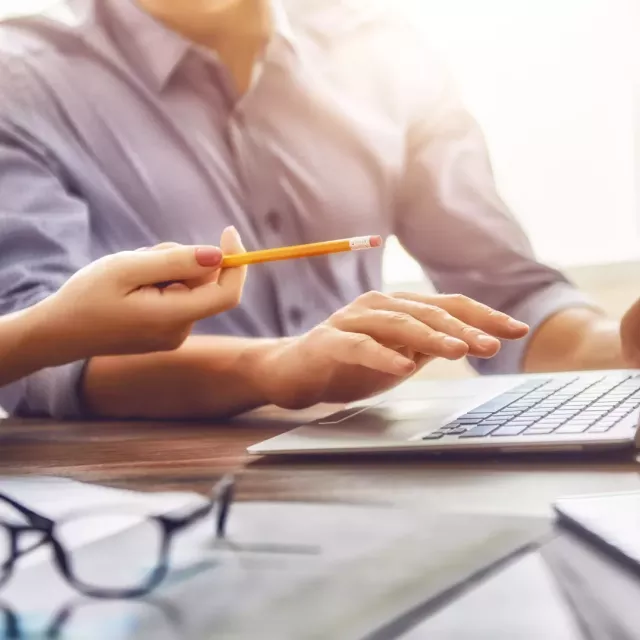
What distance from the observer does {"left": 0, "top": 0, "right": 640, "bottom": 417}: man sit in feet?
2.80

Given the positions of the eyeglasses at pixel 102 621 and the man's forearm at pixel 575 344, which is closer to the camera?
the eyeglasses at pixel 102 621

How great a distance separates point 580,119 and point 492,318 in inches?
28.6

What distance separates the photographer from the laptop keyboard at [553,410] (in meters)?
0.43

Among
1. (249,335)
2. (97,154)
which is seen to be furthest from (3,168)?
(249,335)

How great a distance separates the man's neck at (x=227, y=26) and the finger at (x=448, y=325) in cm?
57

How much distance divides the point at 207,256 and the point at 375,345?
0.38 ft

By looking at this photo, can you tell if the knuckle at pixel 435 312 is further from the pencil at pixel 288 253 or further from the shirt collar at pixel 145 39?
the shirt collar at pixel 145 39

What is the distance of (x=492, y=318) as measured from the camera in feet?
1.68

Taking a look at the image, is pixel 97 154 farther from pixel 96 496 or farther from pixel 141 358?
pixel 96 496

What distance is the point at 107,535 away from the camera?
1.01 ft

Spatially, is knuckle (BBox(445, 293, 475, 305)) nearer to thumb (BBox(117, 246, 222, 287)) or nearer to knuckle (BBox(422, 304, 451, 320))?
knuckle (BBox(422, 304, 451, 320))

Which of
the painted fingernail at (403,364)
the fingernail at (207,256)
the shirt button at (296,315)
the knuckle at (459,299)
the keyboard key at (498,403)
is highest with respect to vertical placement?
the fingernail at (207,256)

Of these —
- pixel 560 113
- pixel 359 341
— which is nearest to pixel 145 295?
pixel 359 341

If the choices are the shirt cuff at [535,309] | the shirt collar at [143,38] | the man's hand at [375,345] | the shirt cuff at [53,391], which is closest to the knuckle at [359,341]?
the man's hand at [375,345]
